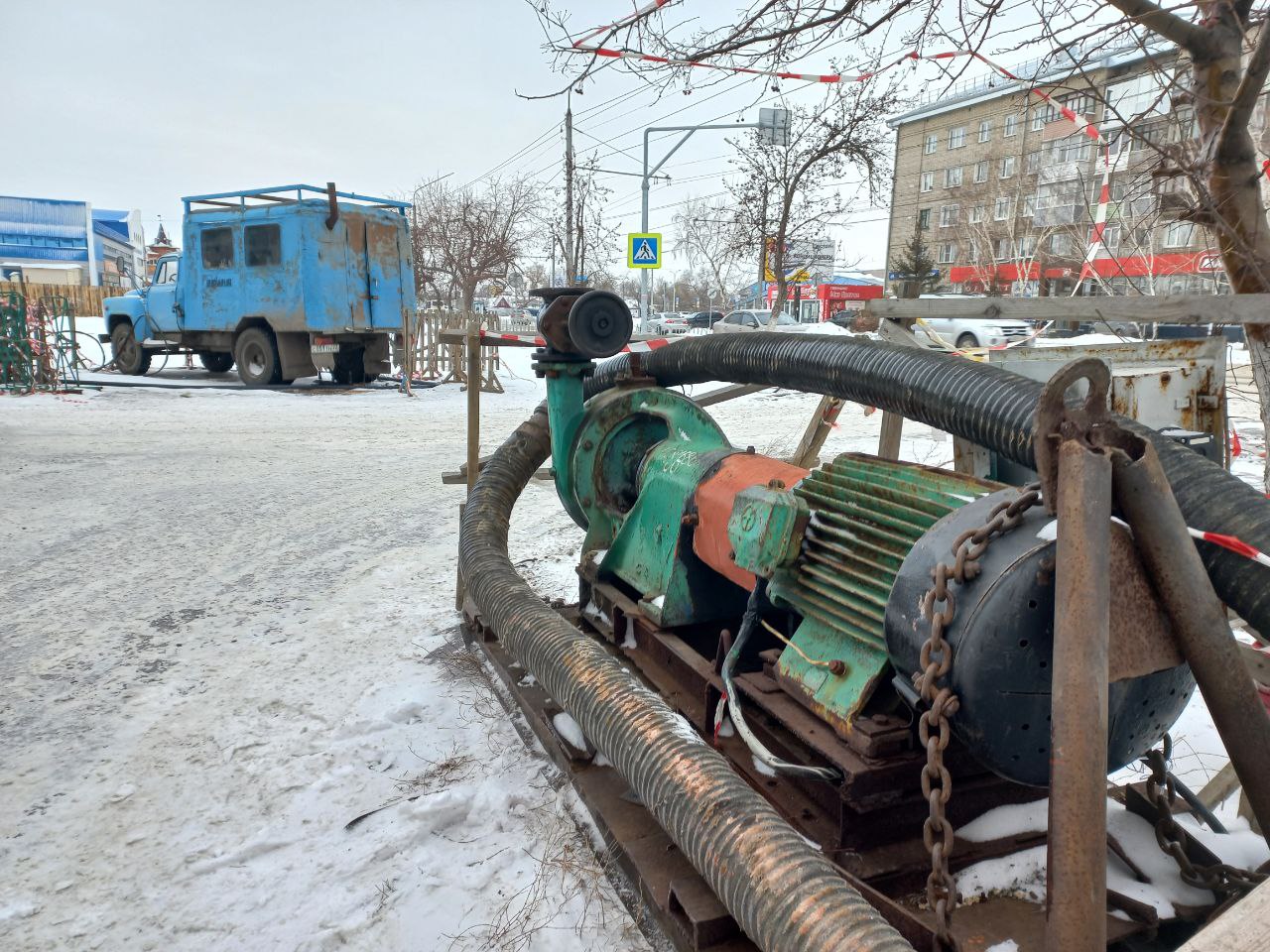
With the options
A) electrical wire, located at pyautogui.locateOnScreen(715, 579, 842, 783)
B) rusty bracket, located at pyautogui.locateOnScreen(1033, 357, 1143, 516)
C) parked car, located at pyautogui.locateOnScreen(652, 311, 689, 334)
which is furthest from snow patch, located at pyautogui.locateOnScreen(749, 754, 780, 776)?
parked car, located at pyautogui.locateOnScreen(652, 311, 689, 334)

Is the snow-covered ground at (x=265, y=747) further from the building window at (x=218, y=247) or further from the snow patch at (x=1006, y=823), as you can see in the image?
the building window at (x=218, y=247)

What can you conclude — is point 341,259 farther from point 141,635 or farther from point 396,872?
point 396,872

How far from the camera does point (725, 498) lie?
246cm

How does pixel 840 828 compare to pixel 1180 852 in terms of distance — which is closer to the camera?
pixel 1180 852

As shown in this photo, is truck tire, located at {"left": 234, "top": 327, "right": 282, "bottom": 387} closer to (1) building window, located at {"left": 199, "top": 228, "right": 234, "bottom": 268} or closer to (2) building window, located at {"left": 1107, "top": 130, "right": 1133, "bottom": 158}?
(1) building window, located at {"left": 199, "top": 228, "right": 234, "bottom": 268}

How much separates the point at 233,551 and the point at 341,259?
30.1ft

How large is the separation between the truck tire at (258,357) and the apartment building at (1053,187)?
10.6 m

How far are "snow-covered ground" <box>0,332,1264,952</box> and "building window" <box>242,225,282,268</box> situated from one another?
761 centimetres

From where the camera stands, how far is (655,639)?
2.82 metres

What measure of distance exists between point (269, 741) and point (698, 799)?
6.08 feet

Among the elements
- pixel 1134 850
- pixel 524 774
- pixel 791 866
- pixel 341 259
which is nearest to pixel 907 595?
pixel 791 866

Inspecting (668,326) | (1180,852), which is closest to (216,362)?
(668,326)

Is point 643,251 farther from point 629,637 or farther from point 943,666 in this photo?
point 943,666

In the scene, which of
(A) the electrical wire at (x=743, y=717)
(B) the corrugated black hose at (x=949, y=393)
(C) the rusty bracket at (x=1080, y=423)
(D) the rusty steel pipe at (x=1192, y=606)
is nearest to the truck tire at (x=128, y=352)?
(B) the corrugated black hose at (x=949, y=393)
